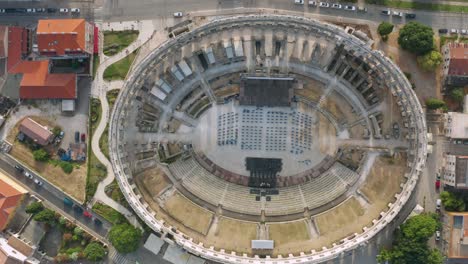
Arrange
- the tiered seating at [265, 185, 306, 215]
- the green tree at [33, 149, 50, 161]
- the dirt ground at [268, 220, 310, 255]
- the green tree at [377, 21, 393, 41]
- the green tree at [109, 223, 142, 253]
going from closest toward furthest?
the green tree at [109, 223, 142, 253] → the green tree at [377, 21, 393, 41] → the dirt ground at [268, 220, 310, 255] → the green tree at [33, 149, 50, 161] → the tiered seating at [265, 185, 306, 215]

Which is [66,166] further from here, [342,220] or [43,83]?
[342,220]

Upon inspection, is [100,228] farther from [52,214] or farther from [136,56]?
[136,56]

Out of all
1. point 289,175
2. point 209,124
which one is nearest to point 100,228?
point 209,124

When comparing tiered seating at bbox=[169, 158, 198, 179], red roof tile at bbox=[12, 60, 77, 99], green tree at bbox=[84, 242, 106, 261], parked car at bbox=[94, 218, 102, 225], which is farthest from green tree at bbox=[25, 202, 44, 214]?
tiered seating at bbox=[169, 158, 198, 179]

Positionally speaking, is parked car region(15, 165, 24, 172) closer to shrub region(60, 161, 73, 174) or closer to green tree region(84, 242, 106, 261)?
shrub region(60, 161, 73, 174)

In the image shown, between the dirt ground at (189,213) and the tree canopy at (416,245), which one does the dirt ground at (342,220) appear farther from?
the dirt ground at (189,213)

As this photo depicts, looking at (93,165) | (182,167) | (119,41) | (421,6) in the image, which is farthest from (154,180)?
(421,6)

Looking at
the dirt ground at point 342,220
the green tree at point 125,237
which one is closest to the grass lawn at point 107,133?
the green tree at point 125,237
